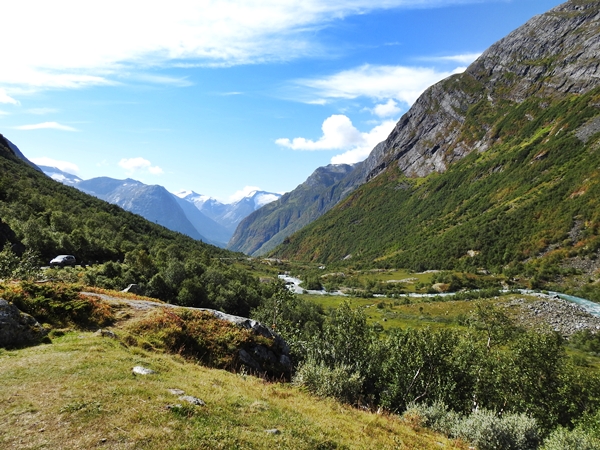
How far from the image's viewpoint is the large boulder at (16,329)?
21.5 metres

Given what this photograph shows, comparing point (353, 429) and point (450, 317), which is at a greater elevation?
point (353, 429)

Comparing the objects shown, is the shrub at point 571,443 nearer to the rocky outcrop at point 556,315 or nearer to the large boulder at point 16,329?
the large boulder at point 16,329

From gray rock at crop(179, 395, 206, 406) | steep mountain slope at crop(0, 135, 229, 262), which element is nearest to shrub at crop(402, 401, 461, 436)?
gray rock at crop(179, 395, 206, 406)

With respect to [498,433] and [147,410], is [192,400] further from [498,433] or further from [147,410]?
[498,433]

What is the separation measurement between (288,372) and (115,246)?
103968mm

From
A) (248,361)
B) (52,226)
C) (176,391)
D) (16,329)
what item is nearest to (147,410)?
(176,391)

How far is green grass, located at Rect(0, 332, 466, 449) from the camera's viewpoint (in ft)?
42.4

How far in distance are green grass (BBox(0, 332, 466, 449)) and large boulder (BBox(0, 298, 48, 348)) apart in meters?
1.41

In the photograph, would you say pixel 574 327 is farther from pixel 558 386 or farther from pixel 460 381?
pixel 460 381

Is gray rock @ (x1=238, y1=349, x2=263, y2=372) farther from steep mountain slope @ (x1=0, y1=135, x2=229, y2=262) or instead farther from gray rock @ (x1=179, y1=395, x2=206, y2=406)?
steep mountain slope @ (x1=0, y1=135, x2=229, y2=262)


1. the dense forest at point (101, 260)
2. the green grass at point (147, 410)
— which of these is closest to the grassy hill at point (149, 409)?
the green grass at point (147, 410)

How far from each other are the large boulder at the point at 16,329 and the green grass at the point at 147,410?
141 centimetres

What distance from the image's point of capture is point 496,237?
18612 cm

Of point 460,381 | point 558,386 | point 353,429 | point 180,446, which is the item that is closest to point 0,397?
point 180,446
